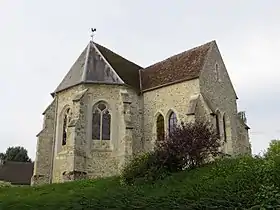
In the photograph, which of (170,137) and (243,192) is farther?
(170,137)

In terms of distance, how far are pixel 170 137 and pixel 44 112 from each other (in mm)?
11520

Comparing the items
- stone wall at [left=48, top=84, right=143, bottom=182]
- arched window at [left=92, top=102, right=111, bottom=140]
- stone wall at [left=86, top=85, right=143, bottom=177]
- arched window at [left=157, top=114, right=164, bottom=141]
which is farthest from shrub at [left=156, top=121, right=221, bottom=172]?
arched window at [left=92, top=102, right=111, bottom=140]

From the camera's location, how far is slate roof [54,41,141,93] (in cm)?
2481

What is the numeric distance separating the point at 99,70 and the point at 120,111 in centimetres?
344

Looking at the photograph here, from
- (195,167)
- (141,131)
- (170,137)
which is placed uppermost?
(141,131)

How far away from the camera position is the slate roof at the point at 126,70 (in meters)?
24.5

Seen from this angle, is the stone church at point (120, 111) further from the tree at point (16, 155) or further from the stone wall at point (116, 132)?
the tree at point (16, 155)

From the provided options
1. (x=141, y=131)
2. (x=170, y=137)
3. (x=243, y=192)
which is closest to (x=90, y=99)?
(x=141, y=131)

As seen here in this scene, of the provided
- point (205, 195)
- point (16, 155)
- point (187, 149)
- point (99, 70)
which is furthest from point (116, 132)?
point (16, 155)

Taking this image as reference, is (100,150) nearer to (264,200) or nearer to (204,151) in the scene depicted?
(204,151)

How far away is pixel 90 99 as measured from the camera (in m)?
24.0

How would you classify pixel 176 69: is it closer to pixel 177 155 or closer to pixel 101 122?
pixel 101 122

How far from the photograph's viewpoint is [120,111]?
24.0m

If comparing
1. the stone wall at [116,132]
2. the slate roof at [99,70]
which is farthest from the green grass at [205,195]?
the slate roof at [99,70]
